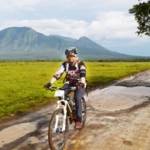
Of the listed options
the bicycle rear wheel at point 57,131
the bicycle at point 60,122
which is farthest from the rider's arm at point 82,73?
the bicycle rear wheel at point 57,131

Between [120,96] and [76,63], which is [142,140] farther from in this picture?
[120,96]

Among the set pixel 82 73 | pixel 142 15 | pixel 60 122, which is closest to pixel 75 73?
pixel 82 73

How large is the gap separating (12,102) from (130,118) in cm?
896

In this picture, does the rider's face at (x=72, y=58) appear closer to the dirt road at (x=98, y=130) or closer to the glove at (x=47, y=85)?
the glove at (x=47, y=85)

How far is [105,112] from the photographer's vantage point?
718 inches

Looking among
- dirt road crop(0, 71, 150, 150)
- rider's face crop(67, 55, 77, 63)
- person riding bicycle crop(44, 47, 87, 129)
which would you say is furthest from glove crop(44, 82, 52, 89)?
dirt road crop(0, 71, 150, 150)

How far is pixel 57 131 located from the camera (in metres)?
11.6

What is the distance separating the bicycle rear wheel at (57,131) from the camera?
444 inches

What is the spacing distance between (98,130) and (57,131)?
10.1 ft

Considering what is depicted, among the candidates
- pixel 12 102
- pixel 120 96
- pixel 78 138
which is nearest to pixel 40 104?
pixel 12 102

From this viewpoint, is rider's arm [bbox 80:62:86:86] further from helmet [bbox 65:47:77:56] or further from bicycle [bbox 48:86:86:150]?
bicycle [bbox 48:86:86:150]

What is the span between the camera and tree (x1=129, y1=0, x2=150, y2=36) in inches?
1667

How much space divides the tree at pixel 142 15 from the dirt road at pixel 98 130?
22825 millimetres

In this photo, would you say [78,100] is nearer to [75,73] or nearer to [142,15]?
[75,73]
